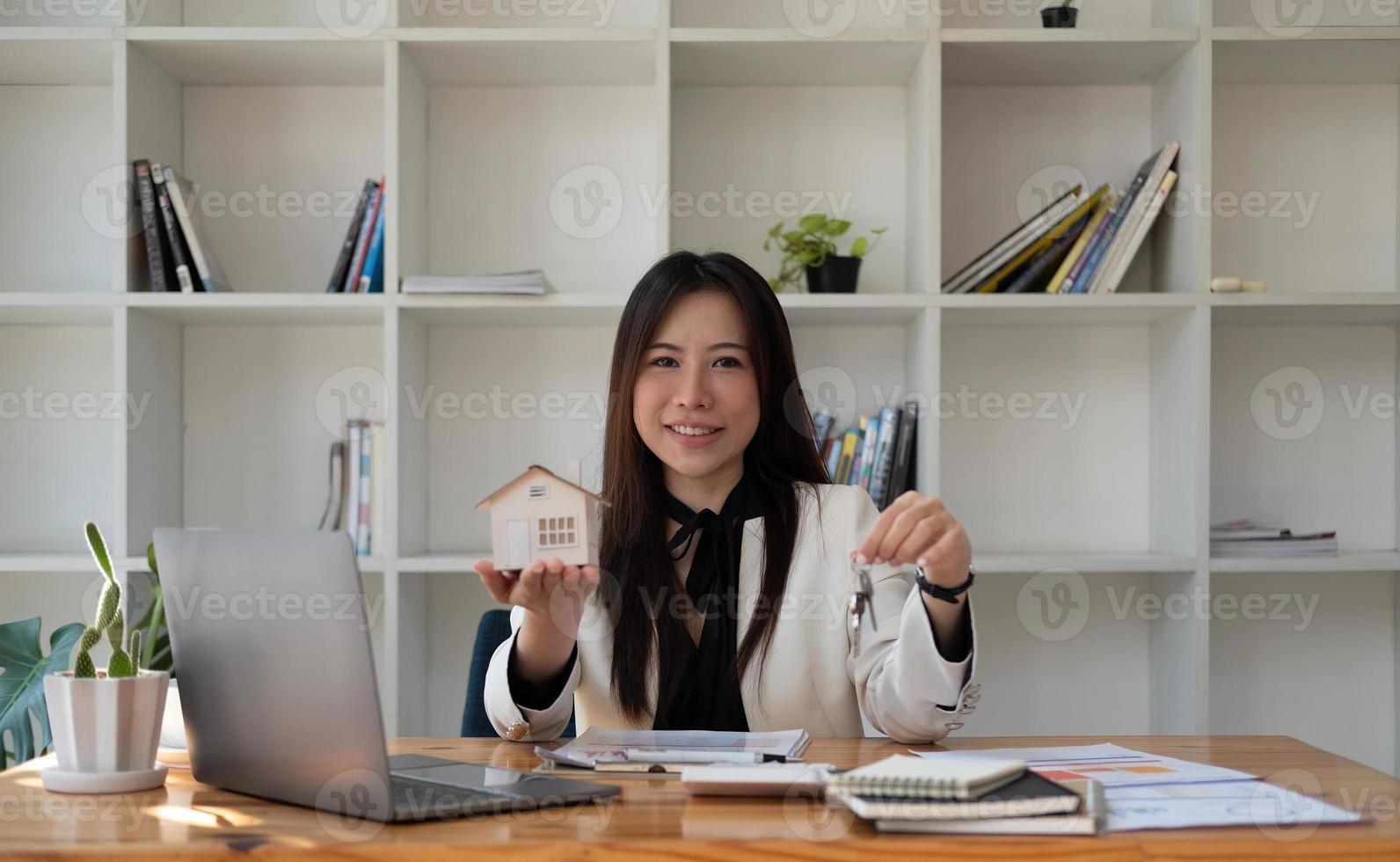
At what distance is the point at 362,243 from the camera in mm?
2547

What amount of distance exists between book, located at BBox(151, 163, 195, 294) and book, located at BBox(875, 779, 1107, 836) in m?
2.06

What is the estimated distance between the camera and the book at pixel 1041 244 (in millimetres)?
2535

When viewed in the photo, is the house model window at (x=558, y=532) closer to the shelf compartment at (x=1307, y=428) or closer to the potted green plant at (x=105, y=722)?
the potted green plant at (x=105, y=722)

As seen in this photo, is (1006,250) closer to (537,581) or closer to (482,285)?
(482,285)

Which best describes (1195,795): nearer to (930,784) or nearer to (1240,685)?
(930,784)

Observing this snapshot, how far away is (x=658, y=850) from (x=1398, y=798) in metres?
0.64

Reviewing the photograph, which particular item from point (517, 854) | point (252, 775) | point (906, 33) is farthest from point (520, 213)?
point (517, 854)

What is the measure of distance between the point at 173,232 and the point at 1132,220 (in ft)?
6.52

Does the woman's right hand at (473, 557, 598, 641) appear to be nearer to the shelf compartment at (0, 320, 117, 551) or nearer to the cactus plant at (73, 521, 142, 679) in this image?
the cactus plant at (73, 521, 142, 679)

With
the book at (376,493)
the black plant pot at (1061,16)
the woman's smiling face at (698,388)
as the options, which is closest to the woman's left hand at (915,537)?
the woman's smiling face at (698,388)

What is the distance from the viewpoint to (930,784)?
0.92m

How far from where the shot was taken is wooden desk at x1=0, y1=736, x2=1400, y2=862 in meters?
0.87

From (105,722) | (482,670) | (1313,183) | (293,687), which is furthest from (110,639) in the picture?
(1313,183)

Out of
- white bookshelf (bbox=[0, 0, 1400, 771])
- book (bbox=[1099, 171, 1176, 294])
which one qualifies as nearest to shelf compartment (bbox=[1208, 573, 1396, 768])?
white bookshelf (bbox=[0, 0, 1400, 771])
